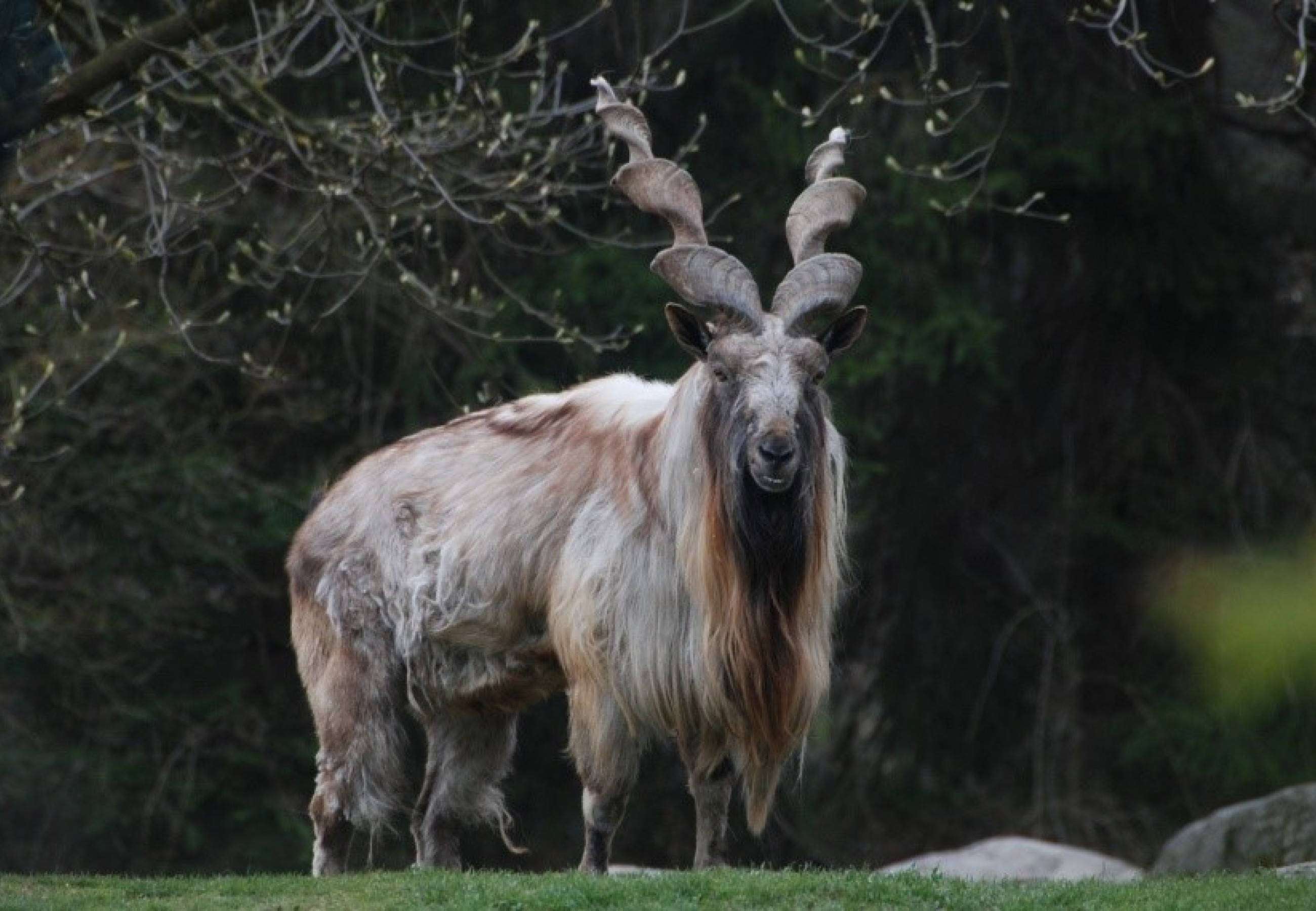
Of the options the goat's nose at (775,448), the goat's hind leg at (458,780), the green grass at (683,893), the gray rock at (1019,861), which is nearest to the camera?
the green grass at (683,893)

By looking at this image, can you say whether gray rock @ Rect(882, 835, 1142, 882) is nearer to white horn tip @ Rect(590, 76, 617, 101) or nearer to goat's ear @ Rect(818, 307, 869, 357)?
goat's ear @ Rect(818, 307, 869, 357)

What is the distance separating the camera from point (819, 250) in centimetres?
895

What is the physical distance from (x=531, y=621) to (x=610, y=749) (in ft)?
2.76

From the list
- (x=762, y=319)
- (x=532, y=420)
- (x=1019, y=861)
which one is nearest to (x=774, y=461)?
(x=762, y=319)

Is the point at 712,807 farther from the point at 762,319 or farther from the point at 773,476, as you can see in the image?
the point at 762,319

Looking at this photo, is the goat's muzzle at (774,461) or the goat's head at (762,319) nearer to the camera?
the goat's muzzle at (774,461)

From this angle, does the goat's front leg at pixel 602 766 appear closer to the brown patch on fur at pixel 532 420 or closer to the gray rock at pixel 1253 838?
the brown patch on fur at pixel 532 420

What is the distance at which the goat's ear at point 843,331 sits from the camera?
8609 millimetres

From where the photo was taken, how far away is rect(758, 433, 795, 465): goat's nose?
807 cm

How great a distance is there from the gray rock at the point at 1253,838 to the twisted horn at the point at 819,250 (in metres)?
3.84

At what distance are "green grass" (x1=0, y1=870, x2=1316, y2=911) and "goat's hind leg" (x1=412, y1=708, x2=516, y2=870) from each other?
1393 mm

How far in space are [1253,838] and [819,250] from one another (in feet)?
14.1

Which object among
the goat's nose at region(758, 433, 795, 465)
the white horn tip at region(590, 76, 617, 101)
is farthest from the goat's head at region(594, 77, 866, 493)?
the white horn tip at region(590, 76, 617, 101)

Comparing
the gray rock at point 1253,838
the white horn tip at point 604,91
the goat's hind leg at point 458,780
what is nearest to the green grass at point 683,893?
the goat's hind leg at point 458,780
